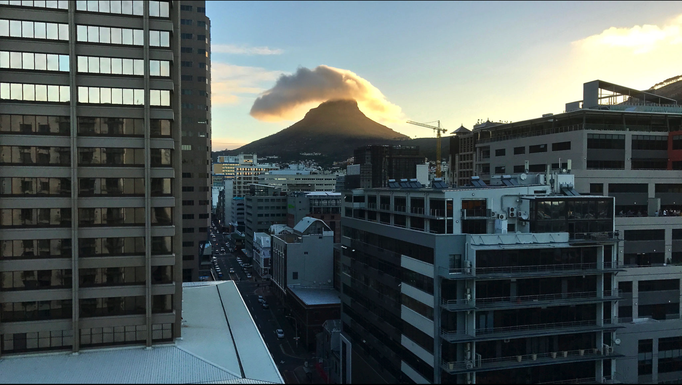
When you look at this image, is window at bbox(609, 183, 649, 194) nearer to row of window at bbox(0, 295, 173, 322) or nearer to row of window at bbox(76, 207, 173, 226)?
row of window at bbox(76, 207, 173, 226)

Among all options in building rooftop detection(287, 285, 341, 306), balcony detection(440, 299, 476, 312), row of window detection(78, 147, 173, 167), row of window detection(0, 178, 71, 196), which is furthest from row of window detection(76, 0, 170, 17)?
building rooftop detection(287, 285, 341, 306)

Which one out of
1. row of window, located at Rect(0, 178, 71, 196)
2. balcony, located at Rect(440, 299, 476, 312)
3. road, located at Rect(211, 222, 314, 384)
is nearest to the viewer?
row of window, located at Rect(0, 178, 71, 196)

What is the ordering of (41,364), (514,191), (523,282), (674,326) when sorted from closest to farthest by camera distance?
(41,364) → (523,282) → (514,191) → (674,326)

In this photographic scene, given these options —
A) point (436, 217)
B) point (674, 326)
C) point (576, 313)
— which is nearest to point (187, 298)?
point (436, 217)

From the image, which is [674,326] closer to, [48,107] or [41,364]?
[41,364]

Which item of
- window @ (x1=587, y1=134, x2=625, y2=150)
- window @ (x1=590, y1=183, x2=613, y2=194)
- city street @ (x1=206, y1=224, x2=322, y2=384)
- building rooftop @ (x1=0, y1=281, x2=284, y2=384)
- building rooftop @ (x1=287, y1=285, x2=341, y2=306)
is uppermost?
window @ (x1=587, y1=134, x2=625, y2=150)

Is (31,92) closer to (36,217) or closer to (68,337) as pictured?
(36,217)

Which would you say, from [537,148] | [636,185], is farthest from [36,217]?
[636,185]
